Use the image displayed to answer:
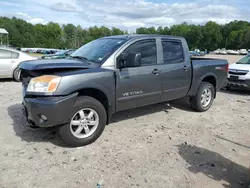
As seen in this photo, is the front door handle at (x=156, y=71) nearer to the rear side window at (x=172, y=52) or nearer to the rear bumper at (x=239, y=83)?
the rear side window at (x=172, y=52)

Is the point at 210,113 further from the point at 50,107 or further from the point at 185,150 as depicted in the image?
the point at 50,107

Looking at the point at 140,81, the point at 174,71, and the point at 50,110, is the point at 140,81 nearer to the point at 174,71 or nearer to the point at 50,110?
the point at 174,71

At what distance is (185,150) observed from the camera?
381cm

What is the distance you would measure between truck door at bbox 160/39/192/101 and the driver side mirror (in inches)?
39.4

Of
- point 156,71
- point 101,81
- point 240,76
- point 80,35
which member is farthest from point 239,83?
point 80,35

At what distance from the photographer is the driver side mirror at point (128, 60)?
12.8 ft

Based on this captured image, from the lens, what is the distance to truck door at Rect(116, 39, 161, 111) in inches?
163

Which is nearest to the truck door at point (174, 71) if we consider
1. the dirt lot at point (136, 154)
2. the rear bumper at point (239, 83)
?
the dirt lot at point (136, 154)

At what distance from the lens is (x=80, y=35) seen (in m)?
102

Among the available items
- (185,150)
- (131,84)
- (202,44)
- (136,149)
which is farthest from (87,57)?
(202,44)

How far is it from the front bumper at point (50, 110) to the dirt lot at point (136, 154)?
54 cm

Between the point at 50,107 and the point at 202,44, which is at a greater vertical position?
the point at 202,44

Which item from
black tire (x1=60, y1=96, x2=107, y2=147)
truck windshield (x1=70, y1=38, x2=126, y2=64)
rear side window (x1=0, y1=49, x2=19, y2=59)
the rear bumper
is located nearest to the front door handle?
truck windshield (x1=70, y1=38, x2=126, y2=64)

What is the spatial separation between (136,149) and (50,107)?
1.54 meters
